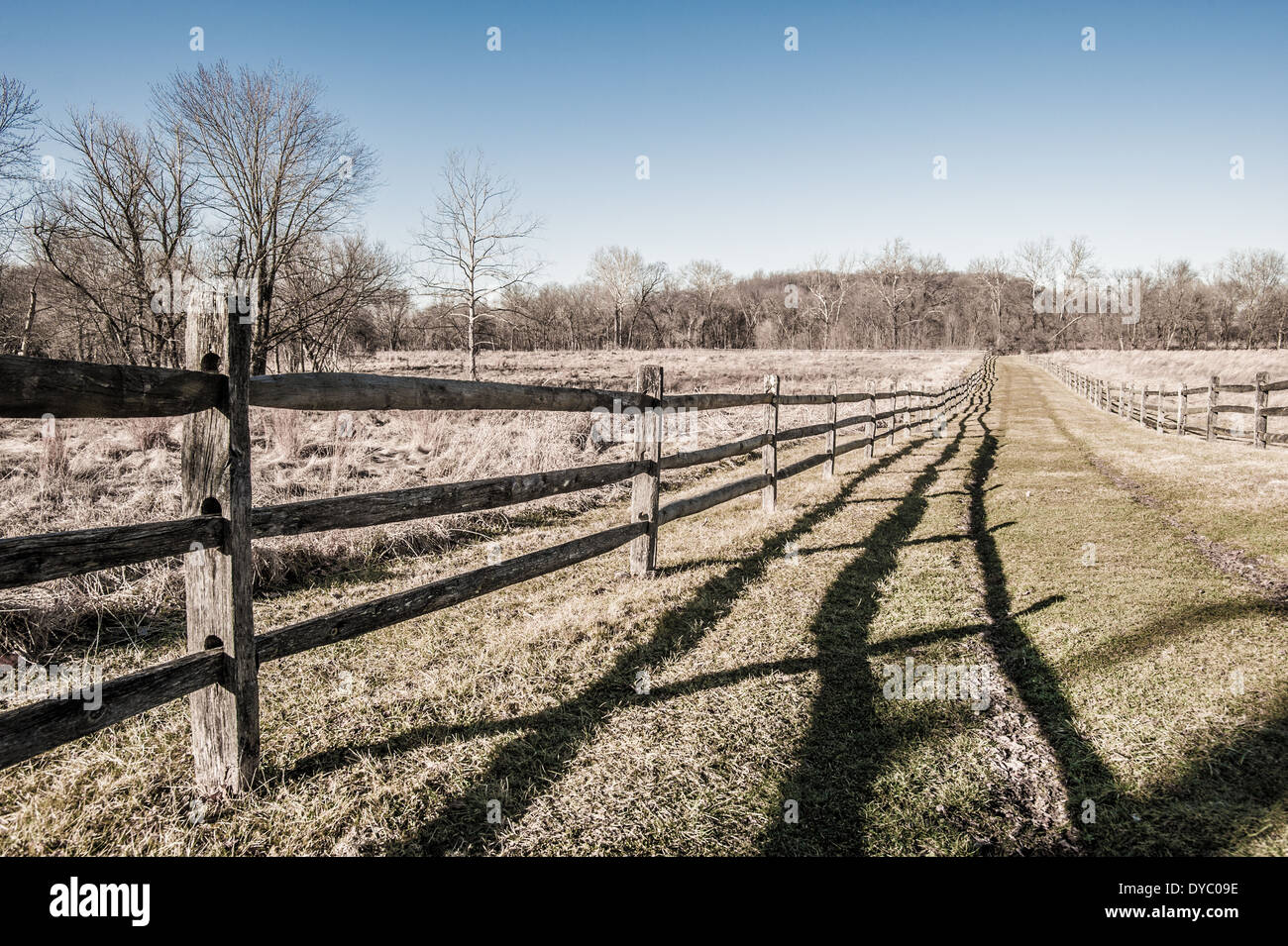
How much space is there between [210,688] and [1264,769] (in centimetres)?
421

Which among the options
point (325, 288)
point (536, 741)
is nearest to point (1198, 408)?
point (536, 741)

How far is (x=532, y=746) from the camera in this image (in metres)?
2.90

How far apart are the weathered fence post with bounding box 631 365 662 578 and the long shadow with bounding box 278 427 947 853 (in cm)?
67

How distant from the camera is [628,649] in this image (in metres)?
3.90

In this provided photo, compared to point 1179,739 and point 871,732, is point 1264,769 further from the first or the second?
point 871,732

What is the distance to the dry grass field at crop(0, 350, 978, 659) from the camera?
416cm

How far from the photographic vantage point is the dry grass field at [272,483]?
4164 millimetres

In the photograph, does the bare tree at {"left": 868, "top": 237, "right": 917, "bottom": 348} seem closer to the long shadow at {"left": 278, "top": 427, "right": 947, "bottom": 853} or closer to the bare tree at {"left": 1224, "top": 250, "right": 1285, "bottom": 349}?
the bare tree at {"left": 1224, "top": 250, "right": 1285, "bottom": 349}

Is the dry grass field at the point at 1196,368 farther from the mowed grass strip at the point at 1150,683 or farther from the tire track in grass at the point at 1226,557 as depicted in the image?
the mowed grass strip at the point at 1150,683

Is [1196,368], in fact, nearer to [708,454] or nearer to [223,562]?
[708,454]

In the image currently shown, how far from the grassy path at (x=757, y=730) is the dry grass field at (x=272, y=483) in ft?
3.52

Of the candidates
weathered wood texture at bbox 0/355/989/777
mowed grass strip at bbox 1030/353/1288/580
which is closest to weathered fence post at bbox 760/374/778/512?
mowed grass strip at bbox 1030/353/1288/580

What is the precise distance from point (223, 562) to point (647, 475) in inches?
128
